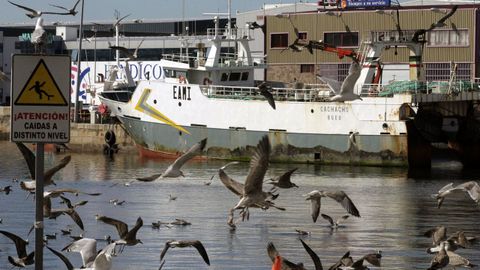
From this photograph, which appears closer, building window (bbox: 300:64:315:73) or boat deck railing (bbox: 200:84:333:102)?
boat deck railing (bbox: 200:84:333:102)

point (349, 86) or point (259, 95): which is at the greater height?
point (259, 95)

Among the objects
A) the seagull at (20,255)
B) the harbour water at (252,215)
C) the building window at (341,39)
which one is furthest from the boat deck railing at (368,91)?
the seagull at (20,255)

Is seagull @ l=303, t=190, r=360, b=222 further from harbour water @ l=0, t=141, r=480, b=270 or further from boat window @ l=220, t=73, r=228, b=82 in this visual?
boat window @ l=220, t=73, r=228, b=82

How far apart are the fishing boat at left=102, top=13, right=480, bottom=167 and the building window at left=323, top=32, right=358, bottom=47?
1050 centimetres

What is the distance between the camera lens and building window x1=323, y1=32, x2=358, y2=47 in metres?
70.1

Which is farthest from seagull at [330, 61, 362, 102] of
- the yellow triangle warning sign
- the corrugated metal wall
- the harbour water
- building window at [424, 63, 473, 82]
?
building window at [424, 63, 473, 82]

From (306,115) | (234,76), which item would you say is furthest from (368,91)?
(234,76)

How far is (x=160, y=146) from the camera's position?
57500 millimetres

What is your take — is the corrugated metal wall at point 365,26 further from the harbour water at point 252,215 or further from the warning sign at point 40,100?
the warning sign at point 40,100

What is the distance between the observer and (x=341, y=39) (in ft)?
232

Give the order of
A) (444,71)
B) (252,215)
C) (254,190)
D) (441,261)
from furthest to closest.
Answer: (444,71)
(252,215)
(254,190)
(441,261)

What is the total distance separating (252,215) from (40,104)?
67.7ft

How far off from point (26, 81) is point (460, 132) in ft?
144

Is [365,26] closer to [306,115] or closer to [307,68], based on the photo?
[307,68]
